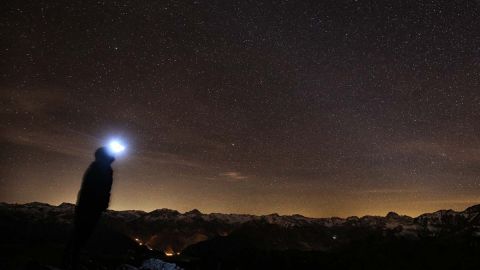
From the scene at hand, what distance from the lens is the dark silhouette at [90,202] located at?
11.6 meters

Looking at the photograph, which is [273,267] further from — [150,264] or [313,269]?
[150,264]

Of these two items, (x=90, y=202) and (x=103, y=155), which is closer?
(x=90, y=202)

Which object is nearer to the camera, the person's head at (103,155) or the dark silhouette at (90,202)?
the dark silhouette at (90,202)

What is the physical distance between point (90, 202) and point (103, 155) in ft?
5.11

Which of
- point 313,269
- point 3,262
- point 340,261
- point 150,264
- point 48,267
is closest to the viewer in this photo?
point 48,267

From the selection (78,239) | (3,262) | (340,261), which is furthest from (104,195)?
(340,261)

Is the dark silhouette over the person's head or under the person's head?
under

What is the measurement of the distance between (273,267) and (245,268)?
41.7 feet

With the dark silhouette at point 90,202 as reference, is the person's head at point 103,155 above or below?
above

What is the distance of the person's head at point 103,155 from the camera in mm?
11875

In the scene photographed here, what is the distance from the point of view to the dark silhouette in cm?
1156

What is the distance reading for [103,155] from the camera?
11906mm

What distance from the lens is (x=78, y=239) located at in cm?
1157

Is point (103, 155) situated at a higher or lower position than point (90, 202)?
higher
